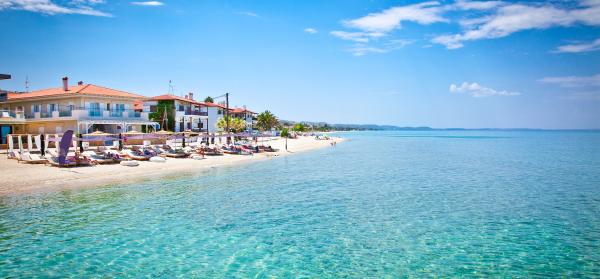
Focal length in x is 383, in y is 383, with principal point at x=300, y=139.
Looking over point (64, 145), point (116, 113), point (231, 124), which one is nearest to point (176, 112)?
point (231, 124)

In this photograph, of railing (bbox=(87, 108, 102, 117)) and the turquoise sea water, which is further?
railing (bbox=(87, 108, 102, 117))

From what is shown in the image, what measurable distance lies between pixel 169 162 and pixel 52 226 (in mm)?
20104

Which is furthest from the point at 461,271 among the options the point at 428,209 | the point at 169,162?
the point at 169,162

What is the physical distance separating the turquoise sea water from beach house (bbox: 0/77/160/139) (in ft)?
82.2

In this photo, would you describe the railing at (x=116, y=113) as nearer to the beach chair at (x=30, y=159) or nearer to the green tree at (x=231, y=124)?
the beach chair at (x=30, y=159)

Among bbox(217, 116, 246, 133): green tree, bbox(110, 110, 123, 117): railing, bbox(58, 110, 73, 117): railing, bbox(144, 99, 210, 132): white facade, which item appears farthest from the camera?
bbox(217, 116, 246, 133): green tree

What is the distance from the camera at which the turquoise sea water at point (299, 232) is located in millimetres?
10109

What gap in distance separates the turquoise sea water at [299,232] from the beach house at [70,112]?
25.0 m

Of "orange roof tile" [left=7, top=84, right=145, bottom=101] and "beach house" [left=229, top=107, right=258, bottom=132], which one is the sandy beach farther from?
"beach house" [left=229, top=107, right=258, bottom=132]

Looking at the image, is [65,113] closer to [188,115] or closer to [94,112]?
[94,112]

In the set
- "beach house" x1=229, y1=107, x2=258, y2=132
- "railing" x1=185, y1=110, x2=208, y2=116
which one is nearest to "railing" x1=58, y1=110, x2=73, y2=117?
"railing" x1=185, y1=110, x2=208, y2=116

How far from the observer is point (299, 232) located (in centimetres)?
1336

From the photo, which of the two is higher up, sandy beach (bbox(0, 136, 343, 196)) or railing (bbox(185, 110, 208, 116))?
railing (bbox(185, 110, 208, 116))

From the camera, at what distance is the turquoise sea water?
10109 millimetres
